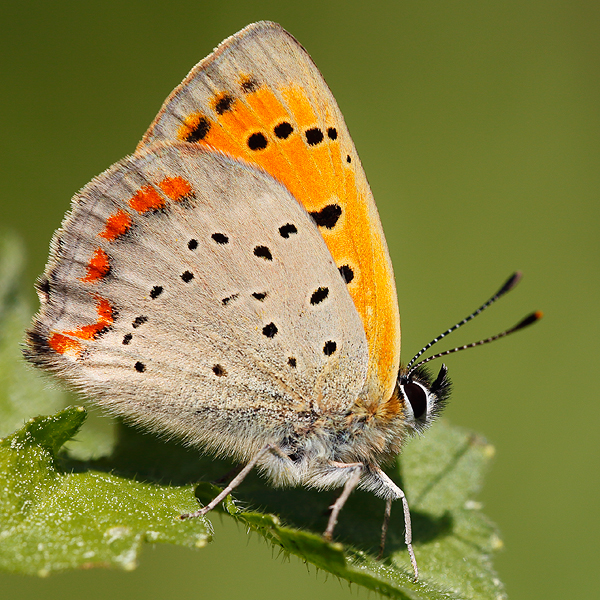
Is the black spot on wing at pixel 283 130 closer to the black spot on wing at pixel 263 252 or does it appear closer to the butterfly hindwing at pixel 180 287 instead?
the butterfly hindwing at pixel 180 287

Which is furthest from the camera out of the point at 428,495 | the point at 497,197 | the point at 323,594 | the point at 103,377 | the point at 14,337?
the point at 497,197

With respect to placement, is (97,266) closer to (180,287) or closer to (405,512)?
(180,287)

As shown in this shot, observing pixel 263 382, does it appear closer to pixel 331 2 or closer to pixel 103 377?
pixel 103 377

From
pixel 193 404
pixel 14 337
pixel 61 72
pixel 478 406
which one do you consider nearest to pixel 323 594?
pixel 478 406

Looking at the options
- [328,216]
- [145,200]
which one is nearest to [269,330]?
[328,216]

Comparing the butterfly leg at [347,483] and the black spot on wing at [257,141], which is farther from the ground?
the black spot on wing at [257,141]

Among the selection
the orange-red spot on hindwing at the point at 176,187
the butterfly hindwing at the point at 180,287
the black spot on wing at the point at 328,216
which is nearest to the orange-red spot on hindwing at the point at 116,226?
the butterfly hindwing at the point at 180,287
